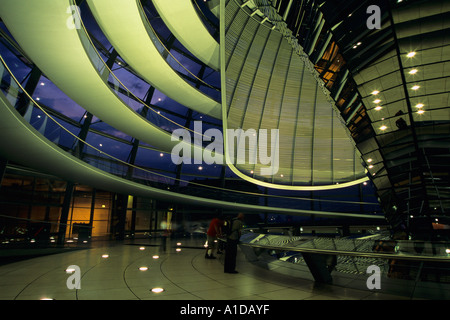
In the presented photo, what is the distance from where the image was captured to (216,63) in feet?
66.2

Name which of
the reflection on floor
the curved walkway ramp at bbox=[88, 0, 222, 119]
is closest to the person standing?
the reflection on floor

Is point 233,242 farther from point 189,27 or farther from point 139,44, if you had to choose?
point 189,27

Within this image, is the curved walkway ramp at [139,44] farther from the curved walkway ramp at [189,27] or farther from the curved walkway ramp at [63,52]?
the curved walkway ramp at [63,52]

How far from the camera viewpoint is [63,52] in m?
10.5

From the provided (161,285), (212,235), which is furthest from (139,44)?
(161,285)

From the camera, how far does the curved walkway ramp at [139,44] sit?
1166 cm

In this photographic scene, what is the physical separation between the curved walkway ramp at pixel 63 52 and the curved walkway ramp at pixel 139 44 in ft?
6.97

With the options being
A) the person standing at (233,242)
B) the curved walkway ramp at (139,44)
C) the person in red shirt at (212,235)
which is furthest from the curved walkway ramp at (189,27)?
the person standing at (233,242)

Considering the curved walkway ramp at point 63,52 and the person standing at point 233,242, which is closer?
the person standing at point 233,242

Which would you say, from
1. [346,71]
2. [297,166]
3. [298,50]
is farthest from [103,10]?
[297,166]

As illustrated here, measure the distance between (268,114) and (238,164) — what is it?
524 cm

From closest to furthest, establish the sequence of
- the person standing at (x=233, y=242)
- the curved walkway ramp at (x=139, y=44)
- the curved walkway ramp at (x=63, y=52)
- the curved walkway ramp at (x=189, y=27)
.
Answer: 1. the person standing at (x=233, y=242)
2. the curved walkway ramp at (x=63, y=52)
3. the curved walkway ramp at (x=139, y=44)
4. the curved walkway ramp at (x=189, y=27)

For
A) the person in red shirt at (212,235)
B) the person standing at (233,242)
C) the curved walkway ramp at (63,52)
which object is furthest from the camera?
the person in red shirt at (212,235)
